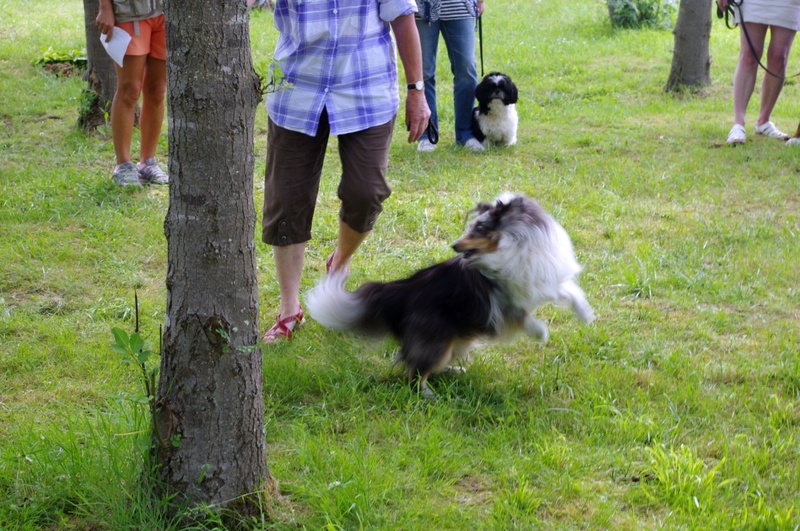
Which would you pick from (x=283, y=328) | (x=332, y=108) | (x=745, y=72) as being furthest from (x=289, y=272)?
(x=745, y=72)

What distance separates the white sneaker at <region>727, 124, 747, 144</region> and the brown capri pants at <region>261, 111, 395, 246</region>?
435 centimetres

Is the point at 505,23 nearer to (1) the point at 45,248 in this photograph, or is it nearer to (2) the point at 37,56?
(2) the point at 37,56

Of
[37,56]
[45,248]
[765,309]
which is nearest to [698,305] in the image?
[765,309]

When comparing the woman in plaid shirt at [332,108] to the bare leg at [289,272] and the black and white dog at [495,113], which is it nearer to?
the bare leg at [289,272]

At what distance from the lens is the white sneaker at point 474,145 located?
730 cm

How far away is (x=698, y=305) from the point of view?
4.34 m

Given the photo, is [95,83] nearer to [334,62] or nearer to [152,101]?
[152,101]

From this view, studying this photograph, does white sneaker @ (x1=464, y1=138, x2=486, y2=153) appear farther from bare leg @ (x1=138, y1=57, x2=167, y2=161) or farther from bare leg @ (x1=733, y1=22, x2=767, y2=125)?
bare leg @ (x1=138, y1=57, x2=167, y2=161)

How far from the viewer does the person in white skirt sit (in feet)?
23.0

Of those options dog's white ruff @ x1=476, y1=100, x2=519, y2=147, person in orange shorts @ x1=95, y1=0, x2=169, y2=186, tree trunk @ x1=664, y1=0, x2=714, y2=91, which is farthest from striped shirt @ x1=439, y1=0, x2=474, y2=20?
tree trunk @ x1=664, y1=0, x2=714, y2=91

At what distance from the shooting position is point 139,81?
5.86 m

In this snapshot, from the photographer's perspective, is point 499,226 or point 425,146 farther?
point 425,146

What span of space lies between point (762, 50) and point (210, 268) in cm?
627

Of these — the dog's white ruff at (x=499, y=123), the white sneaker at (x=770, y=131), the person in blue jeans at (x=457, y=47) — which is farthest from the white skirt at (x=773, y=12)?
the person in blue jeans at (x=457, y=47)
